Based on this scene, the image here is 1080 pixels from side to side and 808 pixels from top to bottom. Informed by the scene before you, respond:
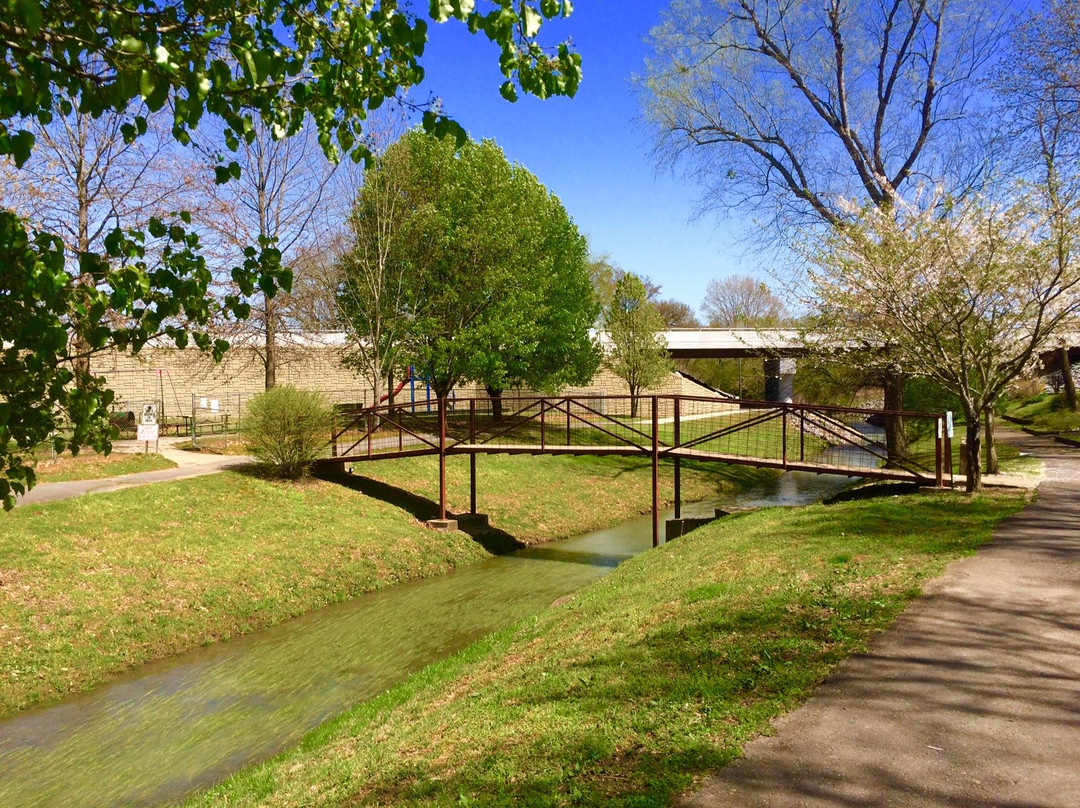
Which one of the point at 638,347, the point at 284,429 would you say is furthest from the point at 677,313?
the point at 284,429

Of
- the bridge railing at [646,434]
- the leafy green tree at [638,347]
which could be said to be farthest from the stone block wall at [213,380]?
the leafy green tree at [638,347]

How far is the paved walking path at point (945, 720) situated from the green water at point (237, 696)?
571 cm

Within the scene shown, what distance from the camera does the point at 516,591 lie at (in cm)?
1413

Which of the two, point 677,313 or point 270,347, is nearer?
point 270,347

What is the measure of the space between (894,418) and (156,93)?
19.1 m

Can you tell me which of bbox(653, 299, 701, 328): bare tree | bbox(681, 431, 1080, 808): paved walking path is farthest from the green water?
bbox(653, 299, 701, 328): bare tree

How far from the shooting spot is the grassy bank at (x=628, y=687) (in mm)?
4441

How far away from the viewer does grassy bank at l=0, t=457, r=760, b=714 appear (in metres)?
10.3

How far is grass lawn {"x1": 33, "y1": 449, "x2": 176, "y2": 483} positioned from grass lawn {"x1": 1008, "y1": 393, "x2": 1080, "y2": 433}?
2812 cm

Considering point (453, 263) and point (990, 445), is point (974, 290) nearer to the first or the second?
point (990, 445)

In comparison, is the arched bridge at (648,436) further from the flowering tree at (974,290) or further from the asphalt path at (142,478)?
the asphalt path at (142,478)

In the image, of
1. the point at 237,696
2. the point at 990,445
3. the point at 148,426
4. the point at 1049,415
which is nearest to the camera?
the point at 237,696

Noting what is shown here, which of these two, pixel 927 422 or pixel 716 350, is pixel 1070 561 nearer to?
pixel 927 422

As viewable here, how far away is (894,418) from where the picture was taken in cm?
1886
